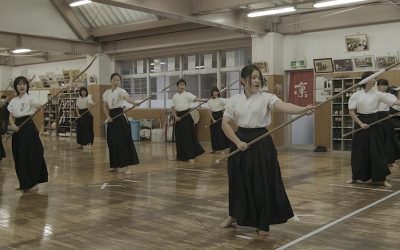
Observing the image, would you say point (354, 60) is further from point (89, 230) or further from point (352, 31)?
point (89, 230)

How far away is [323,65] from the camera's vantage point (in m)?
11.6

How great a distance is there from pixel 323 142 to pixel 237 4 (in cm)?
427

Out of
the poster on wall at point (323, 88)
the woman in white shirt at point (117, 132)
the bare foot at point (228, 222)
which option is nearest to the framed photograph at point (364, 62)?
the poster on wall at point (323, 88)

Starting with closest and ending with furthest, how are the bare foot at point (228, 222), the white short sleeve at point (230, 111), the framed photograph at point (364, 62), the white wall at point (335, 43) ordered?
the white short sleeve at point (230, 111) < the bare foot at point (228, 222) < the white wall at point (335, 43) < the framed photograph at point (364, 62)

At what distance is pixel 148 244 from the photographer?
376 cm

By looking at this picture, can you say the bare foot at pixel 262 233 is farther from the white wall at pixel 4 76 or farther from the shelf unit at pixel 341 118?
the white wall at pixel 4 76

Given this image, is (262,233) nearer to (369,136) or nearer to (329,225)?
(329,225)

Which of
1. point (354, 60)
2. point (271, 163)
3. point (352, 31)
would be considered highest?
point (352, 31)

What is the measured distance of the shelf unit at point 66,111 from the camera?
17797 millimetres

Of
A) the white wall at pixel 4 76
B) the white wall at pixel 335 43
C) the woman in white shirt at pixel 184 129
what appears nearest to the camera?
Answer: the woman in white shirt at pixel 184 129

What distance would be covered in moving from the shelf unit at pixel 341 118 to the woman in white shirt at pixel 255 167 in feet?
25.4

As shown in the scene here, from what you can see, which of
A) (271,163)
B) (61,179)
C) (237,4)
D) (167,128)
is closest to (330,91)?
(237,4)

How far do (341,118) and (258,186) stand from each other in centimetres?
806

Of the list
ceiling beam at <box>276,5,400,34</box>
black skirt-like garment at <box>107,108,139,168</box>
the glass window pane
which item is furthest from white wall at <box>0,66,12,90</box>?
black skirt-like garment at <box>107,108,139,168</box>
